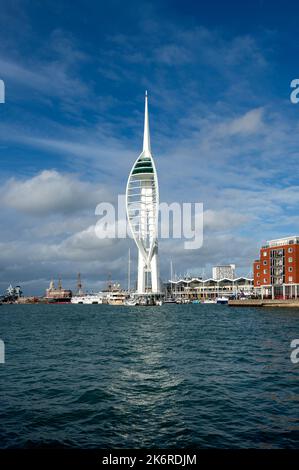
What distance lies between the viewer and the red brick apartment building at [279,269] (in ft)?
372

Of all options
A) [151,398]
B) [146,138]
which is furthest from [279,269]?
[151,398]

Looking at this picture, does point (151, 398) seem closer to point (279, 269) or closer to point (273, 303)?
point (273, 303)

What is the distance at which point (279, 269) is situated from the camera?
392 feet

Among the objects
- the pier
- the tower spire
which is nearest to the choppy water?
the pier

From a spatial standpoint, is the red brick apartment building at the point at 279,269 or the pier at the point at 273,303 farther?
the red brick apartment building at the point at 279,269

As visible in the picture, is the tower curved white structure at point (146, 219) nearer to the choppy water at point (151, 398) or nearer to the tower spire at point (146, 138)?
the tower spire at point (146, 138)

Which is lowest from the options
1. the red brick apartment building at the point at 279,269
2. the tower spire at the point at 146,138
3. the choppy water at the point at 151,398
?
the choppy water at the point at 151,398

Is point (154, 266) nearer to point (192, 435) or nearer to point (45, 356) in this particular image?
point (45, 356)

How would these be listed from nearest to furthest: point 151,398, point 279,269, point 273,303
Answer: point 151,398, point 273,303, point 279,269

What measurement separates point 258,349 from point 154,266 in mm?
138196

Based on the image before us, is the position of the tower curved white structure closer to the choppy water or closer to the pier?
the pier

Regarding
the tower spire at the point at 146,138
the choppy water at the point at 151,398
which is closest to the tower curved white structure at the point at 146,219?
the tower spire at the point at 146,138

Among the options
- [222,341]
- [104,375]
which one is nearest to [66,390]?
[104,375]

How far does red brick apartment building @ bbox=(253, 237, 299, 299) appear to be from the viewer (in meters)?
113
